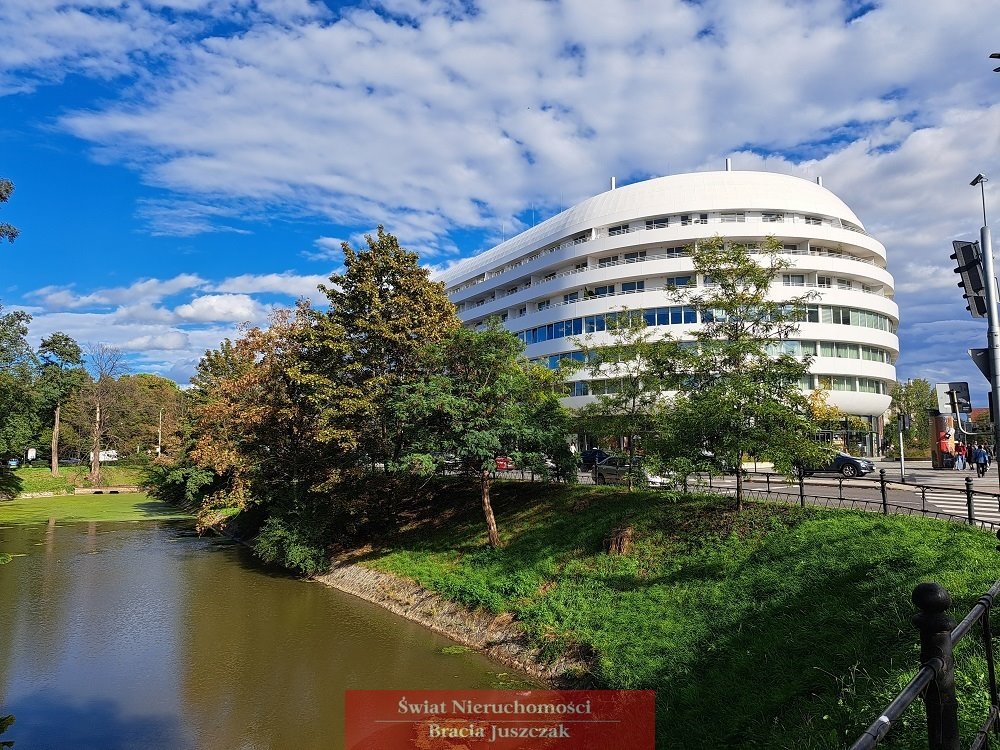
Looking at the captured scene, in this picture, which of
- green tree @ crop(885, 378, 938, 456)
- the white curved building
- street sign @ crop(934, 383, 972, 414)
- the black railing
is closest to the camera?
the black railing

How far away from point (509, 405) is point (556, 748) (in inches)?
461

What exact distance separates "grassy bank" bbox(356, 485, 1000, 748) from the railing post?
353cm

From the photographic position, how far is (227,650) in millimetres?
17766

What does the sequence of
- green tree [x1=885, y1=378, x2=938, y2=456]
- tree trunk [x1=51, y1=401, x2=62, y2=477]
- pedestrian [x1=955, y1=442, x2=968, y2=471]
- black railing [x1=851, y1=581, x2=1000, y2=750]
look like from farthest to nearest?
A: tree trunk [x1=51, y1=401, x2=62, y2=477], green tree [x1=885, y1=378, x2=938, y2=456], pedestrian [x1=955, y1=442, x2=968, y2=471], black railing [x1=851, y1=581, x2=1000, y2=750]

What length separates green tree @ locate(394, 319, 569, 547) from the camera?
21.1 m

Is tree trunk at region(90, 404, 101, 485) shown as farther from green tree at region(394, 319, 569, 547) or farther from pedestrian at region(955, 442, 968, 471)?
pedestrian at region(955, 442, 968, 471)

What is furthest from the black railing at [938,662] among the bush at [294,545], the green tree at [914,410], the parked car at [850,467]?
the green tree at [914,410]

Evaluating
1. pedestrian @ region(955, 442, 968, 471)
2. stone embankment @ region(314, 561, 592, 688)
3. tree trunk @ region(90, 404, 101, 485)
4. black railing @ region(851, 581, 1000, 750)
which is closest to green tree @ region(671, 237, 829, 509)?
stone embankment @ region(314, 561, 592, 688)

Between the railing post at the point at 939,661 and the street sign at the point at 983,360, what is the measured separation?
655cm

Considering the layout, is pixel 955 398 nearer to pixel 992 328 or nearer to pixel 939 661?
pixel 992 328

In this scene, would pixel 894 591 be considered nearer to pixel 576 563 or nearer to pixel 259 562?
pixel 576 563

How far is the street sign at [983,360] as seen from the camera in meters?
7.90

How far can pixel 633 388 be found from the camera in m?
21.2

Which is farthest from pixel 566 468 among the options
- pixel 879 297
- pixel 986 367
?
pixel 879 297
